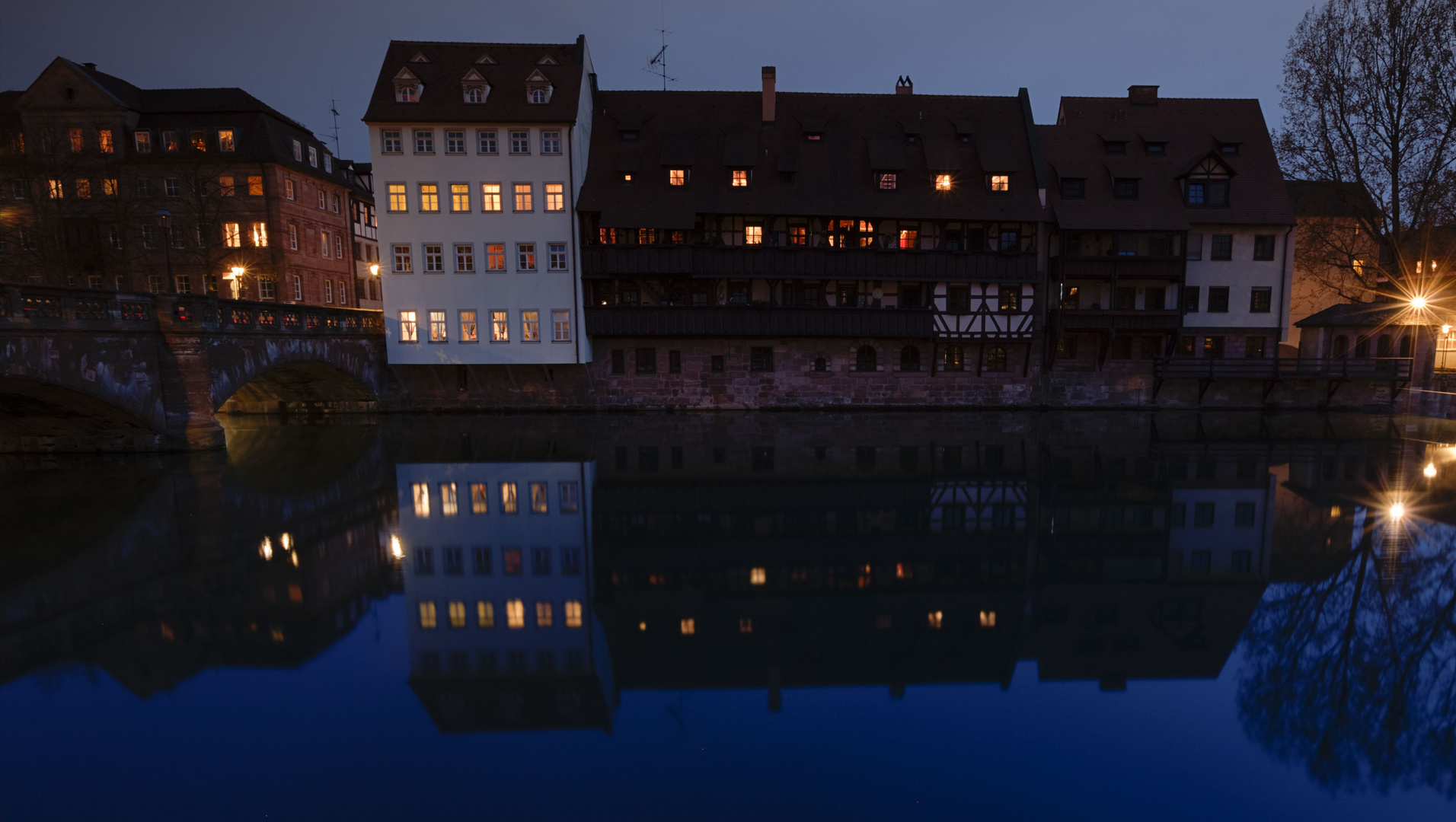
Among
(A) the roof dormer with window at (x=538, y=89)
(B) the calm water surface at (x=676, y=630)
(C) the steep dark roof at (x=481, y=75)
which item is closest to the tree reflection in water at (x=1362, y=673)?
(B) the calm water surface at (x=676, y=630)

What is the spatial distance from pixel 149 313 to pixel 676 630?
19.2 metres

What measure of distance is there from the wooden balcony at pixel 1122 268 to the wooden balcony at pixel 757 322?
19.8 ft

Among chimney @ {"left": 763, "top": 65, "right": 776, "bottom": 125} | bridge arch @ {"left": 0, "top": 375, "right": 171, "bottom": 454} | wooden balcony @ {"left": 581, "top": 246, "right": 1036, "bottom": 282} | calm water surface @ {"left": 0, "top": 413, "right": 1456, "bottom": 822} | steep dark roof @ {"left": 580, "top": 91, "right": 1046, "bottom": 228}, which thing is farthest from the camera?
chimney @ {"left": 763, "top": 65, "right": 776, "bottom": 125}

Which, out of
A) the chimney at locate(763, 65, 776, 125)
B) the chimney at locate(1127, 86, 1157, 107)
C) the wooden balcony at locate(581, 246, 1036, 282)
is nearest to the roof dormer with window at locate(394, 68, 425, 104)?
the wooden balcony at locate(581, 246, 1036, 282)

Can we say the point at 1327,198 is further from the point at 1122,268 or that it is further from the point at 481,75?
the point at 481,75

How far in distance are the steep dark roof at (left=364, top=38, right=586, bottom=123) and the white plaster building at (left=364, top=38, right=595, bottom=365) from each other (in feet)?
0.19

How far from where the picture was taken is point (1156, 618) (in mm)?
9484

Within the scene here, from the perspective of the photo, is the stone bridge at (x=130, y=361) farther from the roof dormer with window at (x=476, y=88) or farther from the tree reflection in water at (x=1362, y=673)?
the tree reflection in water at (x=1362, y=673)

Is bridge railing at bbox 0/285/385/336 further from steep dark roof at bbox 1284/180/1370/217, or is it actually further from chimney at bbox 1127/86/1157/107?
steep dark roof at bbox 1284/180/1370/217

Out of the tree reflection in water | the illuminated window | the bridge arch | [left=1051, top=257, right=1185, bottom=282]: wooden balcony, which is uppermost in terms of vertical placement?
the illuminated window

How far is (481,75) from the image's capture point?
28.0m

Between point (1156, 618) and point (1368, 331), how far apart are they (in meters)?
32.2

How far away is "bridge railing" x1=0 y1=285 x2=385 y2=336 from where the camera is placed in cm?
1591

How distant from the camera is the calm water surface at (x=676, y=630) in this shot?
240 inches
